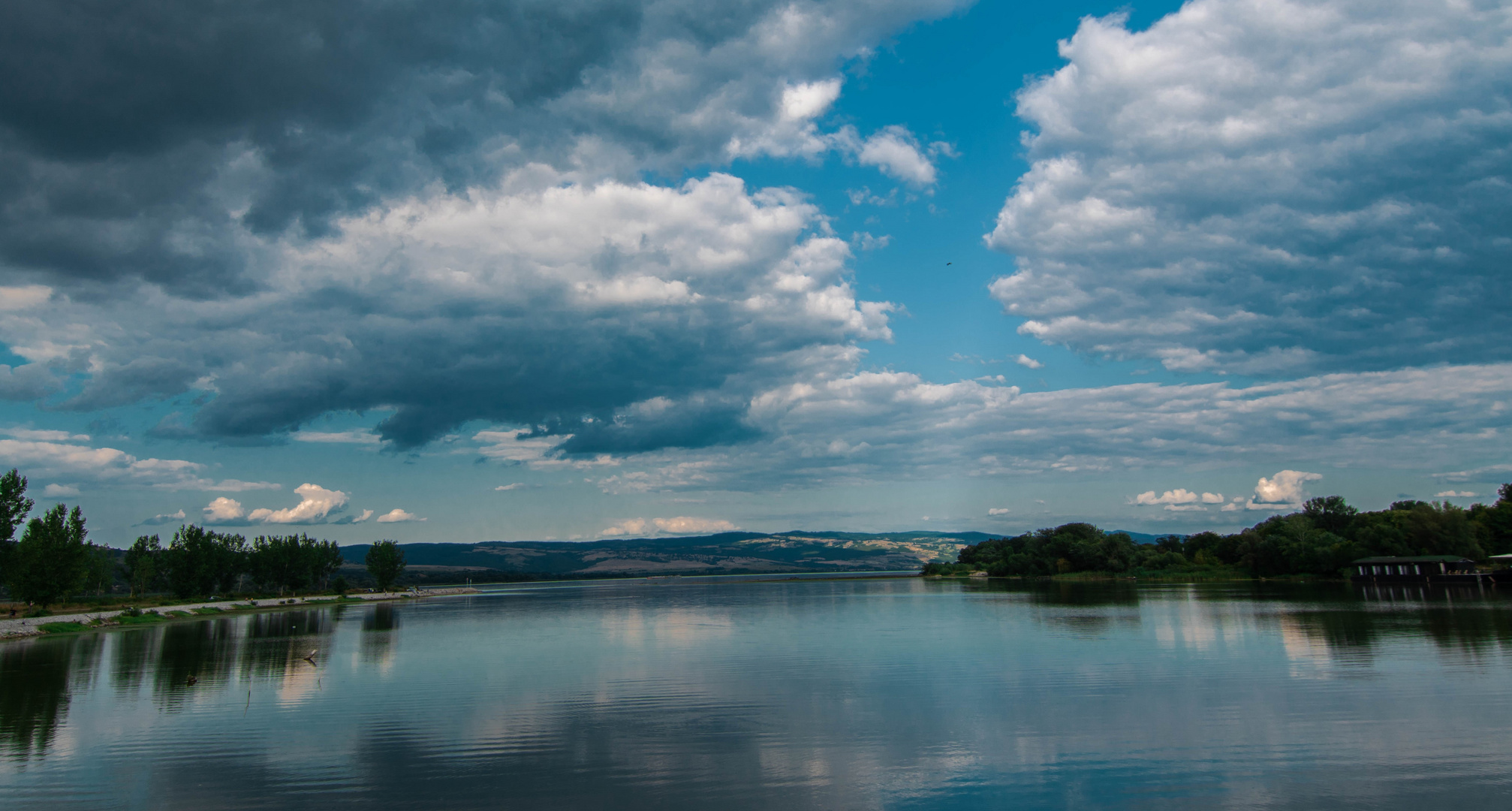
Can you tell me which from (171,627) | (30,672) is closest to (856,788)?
(30,672)

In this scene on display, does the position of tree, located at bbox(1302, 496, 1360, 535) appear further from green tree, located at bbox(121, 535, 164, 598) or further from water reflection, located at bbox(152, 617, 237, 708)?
green tree, located at bbox(121, 535, 164, 598)

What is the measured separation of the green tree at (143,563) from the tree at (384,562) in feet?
138

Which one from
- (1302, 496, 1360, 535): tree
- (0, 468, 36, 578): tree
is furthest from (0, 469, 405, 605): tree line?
(1302, 496, 1360, 535): tree

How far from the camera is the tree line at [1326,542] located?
104 meters

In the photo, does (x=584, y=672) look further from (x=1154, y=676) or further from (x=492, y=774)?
A: (x=1154, y=676)

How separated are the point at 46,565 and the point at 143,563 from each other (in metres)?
42.8

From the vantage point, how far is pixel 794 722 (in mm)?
21750

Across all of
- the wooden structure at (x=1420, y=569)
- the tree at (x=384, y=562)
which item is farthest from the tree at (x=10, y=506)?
the wooden structure at (x=1420, y=569)

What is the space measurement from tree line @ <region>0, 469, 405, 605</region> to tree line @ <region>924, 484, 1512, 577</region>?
15657 cm

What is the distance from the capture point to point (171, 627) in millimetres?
64500

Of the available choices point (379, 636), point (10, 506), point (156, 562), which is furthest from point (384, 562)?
point (379, 636)

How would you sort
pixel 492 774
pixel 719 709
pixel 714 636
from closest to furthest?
pixel 492 774, pixel 719 709, pixel 714 636

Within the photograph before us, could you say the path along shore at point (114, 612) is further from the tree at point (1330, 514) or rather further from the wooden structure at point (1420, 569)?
the tree at point (1330, 514)

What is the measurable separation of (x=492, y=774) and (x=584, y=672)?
17.4m
